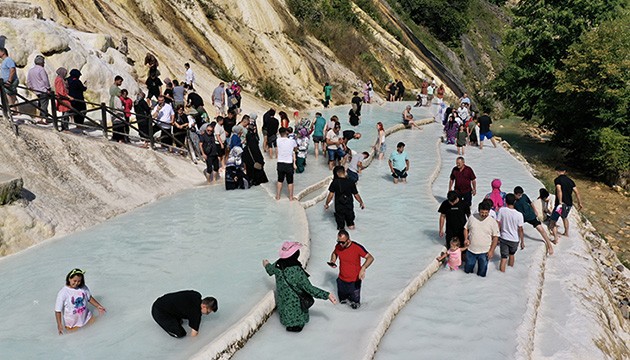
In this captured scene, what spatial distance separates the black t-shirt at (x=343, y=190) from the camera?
9.23m

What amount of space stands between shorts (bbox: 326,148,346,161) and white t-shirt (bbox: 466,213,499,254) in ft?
18.5

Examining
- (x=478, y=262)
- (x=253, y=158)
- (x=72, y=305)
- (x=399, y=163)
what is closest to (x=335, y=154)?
(x=399, y=163)

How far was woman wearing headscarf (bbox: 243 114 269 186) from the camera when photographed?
441 inches

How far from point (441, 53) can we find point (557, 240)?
38130mm

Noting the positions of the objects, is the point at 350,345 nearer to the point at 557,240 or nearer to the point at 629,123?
the point at 557,240

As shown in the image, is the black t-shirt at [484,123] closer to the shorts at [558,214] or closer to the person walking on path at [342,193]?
the shorts at [558,214]

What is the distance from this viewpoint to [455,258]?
8.39 metres

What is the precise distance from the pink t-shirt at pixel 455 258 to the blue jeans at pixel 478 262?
15 centimetres

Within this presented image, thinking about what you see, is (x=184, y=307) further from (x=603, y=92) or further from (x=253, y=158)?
(x=603, y=92)

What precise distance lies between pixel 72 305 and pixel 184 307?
49.9 inches

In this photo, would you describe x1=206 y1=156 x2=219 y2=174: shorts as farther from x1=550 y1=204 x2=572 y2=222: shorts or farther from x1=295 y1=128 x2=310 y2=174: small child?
x1=550 y1=204 x2=572 y2=222: shorts

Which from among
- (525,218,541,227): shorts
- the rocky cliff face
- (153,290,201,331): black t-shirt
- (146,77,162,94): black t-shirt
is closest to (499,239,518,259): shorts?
(525,218,541,227): shorts

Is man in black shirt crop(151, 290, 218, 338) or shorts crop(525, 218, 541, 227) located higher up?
shorts crop(525, 218, 541, 227)

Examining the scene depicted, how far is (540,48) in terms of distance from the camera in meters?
26.6
